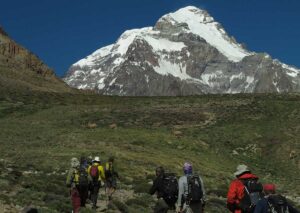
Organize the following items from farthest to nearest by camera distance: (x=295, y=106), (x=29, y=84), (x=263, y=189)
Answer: (x=29, y=84)
(x=295, y=106)
(x=263, y=189)

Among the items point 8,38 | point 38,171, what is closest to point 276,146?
point 38,171

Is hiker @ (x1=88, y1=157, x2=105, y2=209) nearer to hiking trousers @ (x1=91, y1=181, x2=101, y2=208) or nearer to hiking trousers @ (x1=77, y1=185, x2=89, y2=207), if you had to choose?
hiking trousers @ (x1=91, y1=181, x2=101, y2=208)

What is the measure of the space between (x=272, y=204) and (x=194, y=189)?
4.25 metres

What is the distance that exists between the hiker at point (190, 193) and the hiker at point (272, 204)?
159 inches

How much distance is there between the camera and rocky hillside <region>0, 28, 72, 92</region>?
9951 cm

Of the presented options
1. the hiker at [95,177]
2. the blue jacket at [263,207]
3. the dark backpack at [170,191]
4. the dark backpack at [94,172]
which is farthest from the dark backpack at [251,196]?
the dark backpack at [94,172]

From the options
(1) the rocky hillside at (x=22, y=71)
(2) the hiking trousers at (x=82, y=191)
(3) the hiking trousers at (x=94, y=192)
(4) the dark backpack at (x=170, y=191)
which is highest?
(1) the rocky hillside at (x=22, y=71)

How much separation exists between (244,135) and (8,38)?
3415 inches

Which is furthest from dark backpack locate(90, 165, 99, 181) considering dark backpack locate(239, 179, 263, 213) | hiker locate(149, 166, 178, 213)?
dark backpack locate(239, 179, 263, 213)

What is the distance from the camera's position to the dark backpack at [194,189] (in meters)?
16.1

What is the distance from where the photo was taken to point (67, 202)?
77.3ft

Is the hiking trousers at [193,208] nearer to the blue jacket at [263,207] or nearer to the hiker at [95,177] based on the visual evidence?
the blue jacket at [263,207]

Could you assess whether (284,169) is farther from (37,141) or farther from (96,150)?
(37,141)

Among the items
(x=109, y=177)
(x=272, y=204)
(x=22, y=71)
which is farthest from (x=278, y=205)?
(x=22, y=71)
